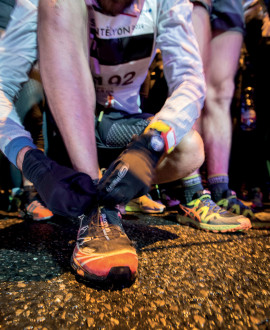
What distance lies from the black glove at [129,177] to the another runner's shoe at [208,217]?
1.92 feet

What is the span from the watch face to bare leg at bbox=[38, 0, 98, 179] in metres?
0.29

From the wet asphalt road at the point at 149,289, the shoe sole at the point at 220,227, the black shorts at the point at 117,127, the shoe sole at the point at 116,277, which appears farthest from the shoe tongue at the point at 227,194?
the shoe sole at the point at 116,277

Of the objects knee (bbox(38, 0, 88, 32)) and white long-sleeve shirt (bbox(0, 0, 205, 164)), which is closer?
knee (bbox(38, 0, 88, 32))

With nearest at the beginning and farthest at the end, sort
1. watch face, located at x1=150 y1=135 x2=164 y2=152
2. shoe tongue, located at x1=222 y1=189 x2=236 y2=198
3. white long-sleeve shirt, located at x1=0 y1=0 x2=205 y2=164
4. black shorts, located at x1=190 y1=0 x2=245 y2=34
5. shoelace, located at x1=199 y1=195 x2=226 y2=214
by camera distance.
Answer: watch face, located at x1=150 y1=135 x2=164 y2=152 < white long-sleeve shirt, located at x1=0 y1=0 x2=205 y2=164 < shoelace, located at x1=199 y1=195 x2=226 y2=214 < shoe tongue, located at x1=222 y1=189 x2=236 y2=198 < black shorts, located at x1=190 y1=0 x2=245 y2=34

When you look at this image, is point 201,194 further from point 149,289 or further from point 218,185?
point 149,289

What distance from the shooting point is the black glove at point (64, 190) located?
1.82 ft

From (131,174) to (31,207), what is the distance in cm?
87

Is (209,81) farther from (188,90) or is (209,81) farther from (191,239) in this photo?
(191,239)

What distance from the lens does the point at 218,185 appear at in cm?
147

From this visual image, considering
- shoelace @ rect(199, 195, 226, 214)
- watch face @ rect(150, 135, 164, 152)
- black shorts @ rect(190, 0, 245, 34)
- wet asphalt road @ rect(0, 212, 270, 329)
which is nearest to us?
wet asphalt road @ rect(0, 212, 270, 329)

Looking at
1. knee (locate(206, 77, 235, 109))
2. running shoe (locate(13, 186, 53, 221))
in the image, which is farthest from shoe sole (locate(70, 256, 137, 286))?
knee (locate(206, 77, 235, 109))

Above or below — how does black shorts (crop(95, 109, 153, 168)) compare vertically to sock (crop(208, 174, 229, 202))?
above

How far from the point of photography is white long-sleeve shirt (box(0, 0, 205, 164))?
3.13 feet

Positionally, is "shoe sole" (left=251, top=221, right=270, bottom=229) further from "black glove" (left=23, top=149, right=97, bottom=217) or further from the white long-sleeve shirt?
"black glove" (left=23, top=149, right=97, bottom=217)
